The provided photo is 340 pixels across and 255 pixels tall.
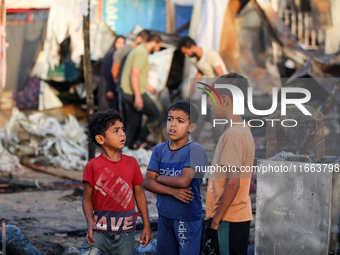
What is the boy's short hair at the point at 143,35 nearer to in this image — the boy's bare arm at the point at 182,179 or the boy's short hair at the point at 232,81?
the boy's short hair at the point at 232,81

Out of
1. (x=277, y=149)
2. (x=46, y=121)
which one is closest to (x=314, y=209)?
(x=277, y=149)

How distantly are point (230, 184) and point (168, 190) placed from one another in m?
0.43

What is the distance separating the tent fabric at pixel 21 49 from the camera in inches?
484

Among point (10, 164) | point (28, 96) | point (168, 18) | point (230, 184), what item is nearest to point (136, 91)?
→ point (10, 164)

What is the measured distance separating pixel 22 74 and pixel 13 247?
926 cm

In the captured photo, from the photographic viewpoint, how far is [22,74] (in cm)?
1241

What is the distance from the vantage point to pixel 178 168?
3152 mm

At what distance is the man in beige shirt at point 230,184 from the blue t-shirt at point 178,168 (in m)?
0.12

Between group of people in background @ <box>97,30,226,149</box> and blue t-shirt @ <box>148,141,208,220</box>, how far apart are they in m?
6.21

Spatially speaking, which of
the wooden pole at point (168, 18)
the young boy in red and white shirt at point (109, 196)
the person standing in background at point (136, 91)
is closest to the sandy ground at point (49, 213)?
the young boy in red and white shirt at point (109, 196)

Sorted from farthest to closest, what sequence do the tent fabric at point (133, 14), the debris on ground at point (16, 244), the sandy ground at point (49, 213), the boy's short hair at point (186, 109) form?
the tent fabric at point (133, 14), the sandy ground at point (49, 213), the debris on ground at point (16, 244), the boy's short hair at point (186, 109)

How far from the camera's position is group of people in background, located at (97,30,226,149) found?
9.50 metres

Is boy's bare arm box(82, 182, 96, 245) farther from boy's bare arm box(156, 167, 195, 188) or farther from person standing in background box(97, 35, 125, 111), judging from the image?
person standing in background box(97, 35, 125, 111)

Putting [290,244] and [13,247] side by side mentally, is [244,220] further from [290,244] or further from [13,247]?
[13,247]
